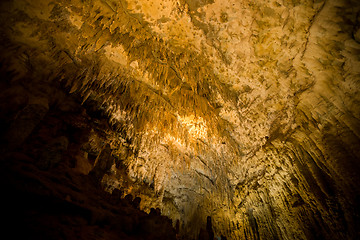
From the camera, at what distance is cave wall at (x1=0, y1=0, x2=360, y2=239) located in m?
3.12

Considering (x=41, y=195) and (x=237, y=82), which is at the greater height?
(x=237, y=82)

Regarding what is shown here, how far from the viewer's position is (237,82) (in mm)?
4551

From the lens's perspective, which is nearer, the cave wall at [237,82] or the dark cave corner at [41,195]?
the dark cave corner at [41,195]

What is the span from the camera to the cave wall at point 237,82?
10.2 ft

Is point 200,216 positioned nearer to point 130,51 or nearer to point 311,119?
point 311,119

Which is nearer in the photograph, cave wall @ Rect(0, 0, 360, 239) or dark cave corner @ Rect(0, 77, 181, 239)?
dark cave corner @ Rect(0, 77, 181, 239)

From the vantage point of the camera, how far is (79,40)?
4.44 m

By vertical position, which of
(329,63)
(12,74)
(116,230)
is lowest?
(116,230)

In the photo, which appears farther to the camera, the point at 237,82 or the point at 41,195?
the point at 237,82

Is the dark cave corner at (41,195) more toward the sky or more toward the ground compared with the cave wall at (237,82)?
more toward the ground

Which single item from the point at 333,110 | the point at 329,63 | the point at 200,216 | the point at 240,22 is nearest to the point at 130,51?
the point at 240,22

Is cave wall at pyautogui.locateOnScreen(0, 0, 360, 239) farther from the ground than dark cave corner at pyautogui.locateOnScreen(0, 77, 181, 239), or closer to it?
farther from the ground

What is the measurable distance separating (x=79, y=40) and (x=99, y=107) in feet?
9.24

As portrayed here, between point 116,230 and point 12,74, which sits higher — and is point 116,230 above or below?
below
